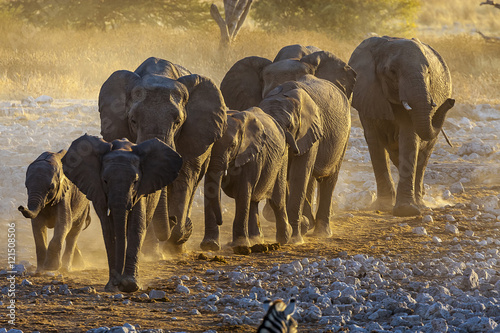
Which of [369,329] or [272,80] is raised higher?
[272,80]

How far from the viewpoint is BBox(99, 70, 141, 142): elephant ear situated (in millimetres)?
8484

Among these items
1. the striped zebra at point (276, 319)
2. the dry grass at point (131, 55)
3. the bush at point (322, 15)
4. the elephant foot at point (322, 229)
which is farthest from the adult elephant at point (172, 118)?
the bush at point (322, 15)

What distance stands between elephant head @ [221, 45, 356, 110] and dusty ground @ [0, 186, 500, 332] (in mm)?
1507

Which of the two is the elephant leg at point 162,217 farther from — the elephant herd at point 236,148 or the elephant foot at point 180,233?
the elephant foot at point 180,233

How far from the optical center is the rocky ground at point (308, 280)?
6289 mm

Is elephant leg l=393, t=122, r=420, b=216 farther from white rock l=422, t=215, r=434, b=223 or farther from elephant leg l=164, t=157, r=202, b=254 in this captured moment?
elephant leg l=164, t=157, r=202, b=254

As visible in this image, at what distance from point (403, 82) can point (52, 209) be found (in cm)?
543

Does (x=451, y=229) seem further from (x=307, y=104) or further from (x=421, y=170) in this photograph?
(x=421, y=170)

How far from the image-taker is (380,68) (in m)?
12.6

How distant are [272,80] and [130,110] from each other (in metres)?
3.50

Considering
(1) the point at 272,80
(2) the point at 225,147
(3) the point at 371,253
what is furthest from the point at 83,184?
(1) the point at 272,80

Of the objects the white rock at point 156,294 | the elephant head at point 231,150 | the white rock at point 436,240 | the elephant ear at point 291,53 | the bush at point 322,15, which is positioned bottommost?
the white rock at point 436,240

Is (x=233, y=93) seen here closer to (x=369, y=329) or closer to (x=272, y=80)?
(x=272, y=80)

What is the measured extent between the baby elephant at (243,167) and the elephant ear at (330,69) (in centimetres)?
241
